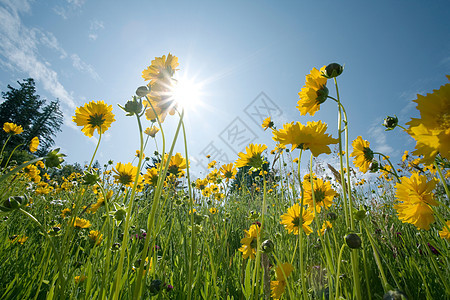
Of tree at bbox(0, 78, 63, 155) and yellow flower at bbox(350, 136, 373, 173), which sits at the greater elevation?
tree at bbox(0, 78, 63, 155)

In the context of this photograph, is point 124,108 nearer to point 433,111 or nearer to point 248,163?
point 248,163

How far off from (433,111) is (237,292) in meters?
1.20

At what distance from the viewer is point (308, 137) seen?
0.71 metres

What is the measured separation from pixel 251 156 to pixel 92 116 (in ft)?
2.81

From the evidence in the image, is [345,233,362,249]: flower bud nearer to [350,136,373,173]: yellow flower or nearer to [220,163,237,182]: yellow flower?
[350,136,373,173]: yellow flower

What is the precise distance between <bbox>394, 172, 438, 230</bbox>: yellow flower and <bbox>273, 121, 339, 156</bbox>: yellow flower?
1.21 ft

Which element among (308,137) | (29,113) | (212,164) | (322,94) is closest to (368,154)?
(322,94)

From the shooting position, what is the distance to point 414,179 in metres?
0.86

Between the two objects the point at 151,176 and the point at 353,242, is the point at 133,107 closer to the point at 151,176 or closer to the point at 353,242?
the point at 353,242

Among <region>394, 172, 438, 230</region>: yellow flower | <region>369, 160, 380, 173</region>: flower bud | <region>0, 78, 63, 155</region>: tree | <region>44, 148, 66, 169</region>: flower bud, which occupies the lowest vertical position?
<region>44, 148, 66, 169</region>: flower bud

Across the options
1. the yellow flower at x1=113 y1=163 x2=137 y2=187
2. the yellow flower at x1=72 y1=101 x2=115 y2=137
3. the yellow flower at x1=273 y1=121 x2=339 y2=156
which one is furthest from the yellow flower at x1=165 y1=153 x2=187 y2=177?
the yellow flower at x1=273 y1=121 x2=339 y2=156

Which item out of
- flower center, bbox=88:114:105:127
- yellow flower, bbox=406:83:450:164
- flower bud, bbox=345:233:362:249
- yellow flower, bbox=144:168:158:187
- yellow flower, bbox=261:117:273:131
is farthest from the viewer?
yellow flower, bbox=261:117:273:131

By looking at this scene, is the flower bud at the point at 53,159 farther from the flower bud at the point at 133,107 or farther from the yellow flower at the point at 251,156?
the yellow flower at the point at 251,156

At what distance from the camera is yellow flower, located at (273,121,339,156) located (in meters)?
0.71
